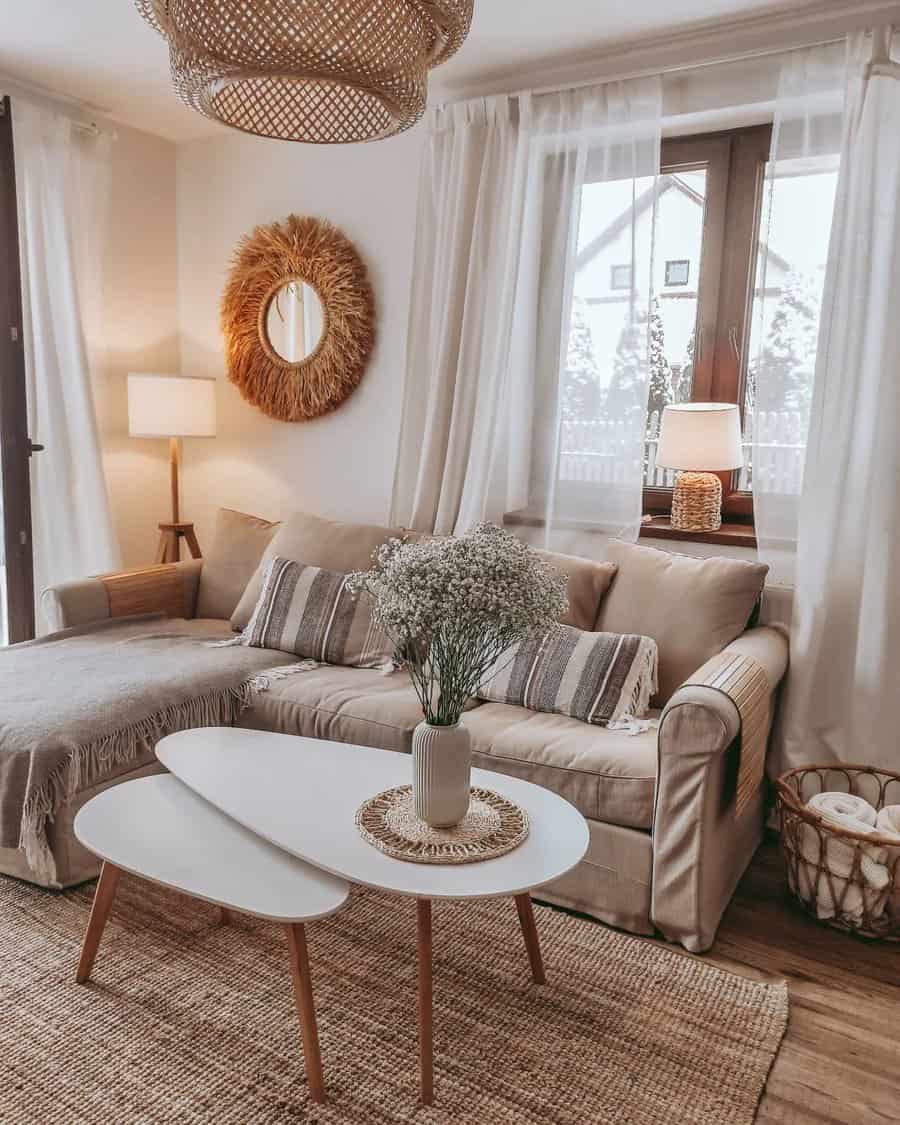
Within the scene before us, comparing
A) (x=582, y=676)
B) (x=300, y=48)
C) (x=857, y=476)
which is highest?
(x=300, y=48)

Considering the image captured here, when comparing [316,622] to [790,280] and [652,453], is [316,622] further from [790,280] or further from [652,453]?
[790,280]

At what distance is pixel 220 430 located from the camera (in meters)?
4.21

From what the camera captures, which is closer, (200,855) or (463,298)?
(200,855)

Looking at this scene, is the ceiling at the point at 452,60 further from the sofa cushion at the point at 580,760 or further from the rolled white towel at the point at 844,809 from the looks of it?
the rolled white towel at the point at 844,809

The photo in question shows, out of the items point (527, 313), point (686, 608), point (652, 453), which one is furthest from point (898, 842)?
point (527, 313)

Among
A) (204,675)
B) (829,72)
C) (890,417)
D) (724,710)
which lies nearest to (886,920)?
(724,710)

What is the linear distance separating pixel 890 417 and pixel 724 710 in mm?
1143

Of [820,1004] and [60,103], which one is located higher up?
[60,103]

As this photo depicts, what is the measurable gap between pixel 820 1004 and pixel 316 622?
6.16 ft

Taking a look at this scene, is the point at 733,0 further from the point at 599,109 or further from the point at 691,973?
the point at 691,973

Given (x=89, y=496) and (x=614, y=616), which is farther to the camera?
(x=89, y=496)

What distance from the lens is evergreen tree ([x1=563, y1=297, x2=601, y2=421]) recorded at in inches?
125

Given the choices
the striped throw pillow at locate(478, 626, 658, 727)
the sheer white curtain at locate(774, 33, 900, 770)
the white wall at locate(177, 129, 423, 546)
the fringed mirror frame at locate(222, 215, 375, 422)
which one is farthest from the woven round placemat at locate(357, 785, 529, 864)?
the fringed mirror frame at locate(222, 215, 375, 422)

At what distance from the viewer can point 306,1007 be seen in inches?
64.4
